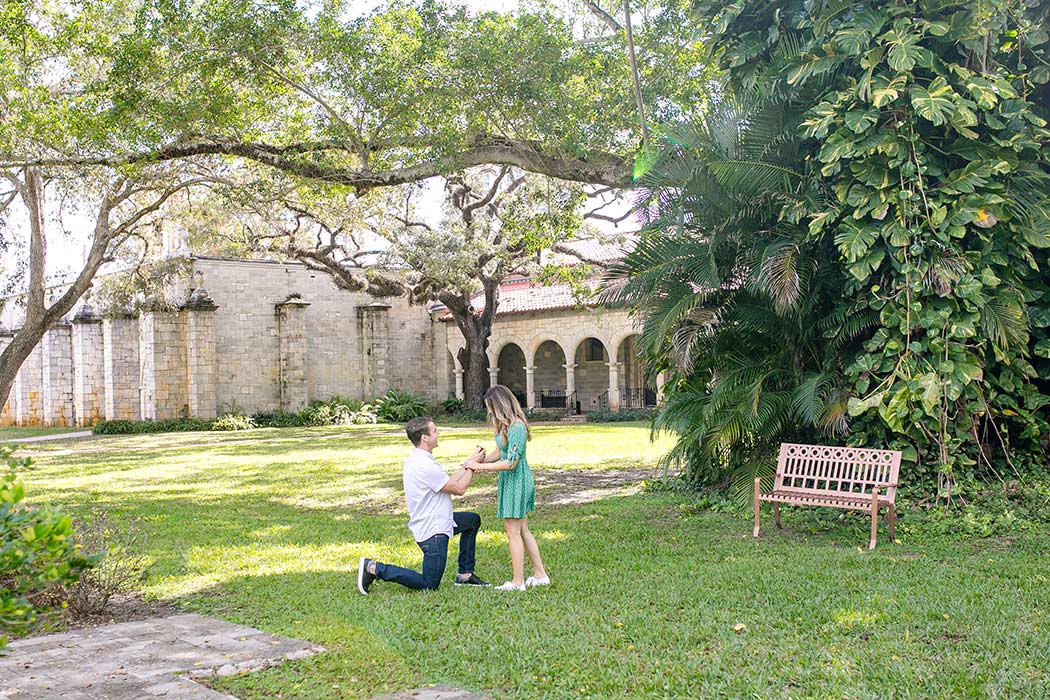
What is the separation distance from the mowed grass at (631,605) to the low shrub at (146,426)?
17728 mm

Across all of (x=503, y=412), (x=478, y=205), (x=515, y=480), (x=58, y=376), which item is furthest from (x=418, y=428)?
(x=58, y=376)

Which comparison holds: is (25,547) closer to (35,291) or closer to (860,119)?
(860,119)

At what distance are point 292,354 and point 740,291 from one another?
24.4 m

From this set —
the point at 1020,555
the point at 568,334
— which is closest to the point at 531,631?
the point at 1020,555

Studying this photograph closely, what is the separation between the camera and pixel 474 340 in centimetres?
2961

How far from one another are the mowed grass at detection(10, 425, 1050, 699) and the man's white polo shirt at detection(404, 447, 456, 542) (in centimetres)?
43

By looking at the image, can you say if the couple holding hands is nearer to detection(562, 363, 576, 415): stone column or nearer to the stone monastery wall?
detection(562, 363, 576, 415): stone column

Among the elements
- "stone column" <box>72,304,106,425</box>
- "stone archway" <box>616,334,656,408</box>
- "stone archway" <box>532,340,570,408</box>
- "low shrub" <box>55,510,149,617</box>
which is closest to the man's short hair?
"low shrub" <box>55,510,149,617</box>

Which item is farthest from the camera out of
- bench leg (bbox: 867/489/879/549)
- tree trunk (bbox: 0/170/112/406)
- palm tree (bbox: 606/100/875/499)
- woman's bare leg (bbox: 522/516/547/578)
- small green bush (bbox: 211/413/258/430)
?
small green bush (bbox: 211/413/258/430)

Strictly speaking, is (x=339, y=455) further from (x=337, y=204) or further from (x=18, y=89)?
(x=18, y=89)

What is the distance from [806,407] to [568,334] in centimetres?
2328

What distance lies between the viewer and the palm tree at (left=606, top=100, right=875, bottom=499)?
8570 mm

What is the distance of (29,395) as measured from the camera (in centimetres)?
3591

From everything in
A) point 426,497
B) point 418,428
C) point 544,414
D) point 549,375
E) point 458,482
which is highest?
point 549,375
